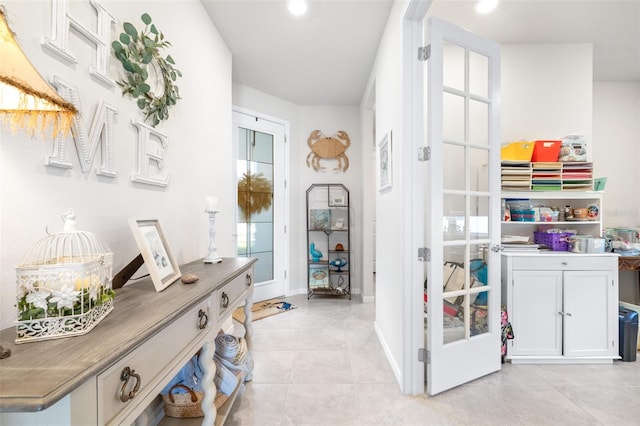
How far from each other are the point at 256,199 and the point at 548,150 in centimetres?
314

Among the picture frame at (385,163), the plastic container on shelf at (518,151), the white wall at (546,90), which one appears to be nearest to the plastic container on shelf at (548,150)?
the plastic container on shelf at (518,151)

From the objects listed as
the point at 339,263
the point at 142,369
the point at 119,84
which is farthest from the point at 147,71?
the point at 339,263

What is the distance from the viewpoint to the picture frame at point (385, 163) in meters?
2.33

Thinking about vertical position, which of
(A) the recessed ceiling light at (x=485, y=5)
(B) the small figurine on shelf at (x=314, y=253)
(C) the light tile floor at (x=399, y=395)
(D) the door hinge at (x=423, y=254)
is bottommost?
(C) the light tile floor at (x=399, y=395)

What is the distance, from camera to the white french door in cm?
370

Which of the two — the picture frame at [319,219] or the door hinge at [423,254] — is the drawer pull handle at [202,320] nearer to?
the door hinge at [423,254]

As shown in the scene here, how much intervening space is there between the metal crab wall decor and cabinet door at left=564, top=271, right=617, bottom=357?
9.39ft

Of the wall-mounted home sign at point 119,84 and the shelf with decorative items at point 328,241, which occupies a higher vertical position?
the wall-mounted home sign at point 119,84

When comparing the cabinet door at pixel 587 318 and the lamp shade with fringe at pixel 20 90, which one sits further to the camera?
the cabinet door at pixel 587 318

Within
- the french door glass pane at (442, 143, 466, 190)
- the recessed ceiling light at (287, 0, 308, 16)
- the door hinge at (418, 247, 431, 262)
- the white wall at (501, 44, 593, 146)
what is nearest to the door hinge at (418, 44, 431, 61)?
the french door glass pane at (442, 143, 466, 190)

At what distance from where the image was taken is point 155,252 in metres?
1.27

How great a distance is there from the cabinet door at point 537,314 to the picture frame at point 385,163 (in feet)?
4.11

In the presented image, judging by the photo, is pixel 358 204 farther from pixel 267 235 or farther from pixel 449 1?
pixel 449 1

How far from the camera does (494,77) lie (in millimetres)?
2105
